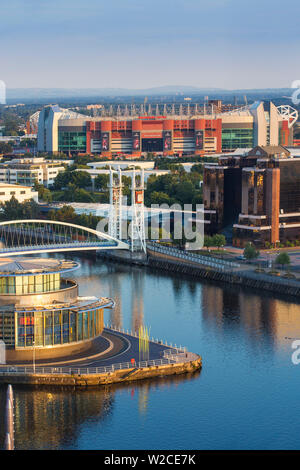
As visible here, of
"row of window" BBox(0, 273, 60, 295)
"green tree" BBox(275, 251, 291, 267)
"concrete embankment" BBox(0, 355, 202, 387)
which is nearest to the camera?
"concrete embankment" BBox(0, 355, 202, 387)

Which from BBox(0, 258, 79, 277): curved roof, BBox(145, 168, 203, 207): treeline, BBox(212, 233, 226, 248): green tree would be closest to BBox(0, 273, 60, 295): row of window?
BBox(0, 258, 79, 277): curved roof

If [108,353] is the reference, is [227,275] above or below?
below

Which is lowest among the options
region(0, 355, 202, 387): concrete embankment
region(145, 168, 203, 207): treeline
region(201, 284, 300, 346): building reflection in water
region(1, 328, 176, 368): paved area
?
region(201, 284, 300, 346): building reflection in water

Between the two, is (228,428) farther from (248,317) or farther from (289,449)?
(248,317)

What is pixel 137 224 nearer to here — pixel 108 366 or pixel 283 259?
pixel 283 259

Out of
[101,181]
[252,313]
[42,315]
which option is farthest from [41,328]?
[101,181]

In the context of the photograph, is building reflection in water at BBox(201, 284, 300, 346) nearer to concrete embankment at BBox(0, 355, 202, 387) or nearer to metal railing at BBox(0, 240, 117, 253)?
concrete embankment at BBox(0, 355, 202, 387)
